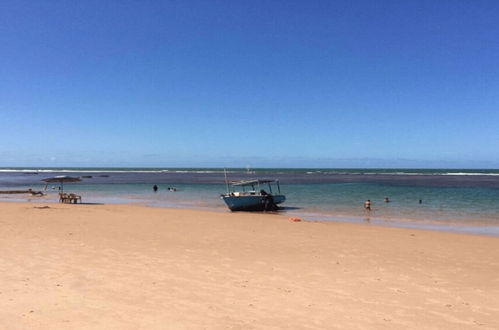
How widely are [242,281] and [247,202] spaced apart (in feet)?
73.4

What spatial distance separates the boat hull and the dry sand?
14.0 meters

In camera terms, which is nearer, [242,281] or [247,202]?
[242,281]

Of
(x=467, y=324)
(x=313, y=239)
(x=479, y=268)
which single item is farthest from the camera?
(x=313, y=239)

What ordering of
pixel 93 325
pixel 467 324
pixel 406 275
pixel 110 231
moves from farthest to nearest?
pixel 110 231, pixel 406 275, pixel 467 324, pixel 93 325

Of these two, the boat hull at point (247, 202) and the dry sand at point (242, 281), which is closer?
the dry sand at point (242, 281)

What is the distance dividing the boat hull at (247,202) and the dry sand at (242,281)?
46.1 ft

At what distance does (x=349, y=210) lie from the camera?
31906 mm

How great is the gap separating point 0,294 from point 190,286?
404 centimetres

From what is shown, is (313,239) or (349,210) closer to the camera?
(313,239)

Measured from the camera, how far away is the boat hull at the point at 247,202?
32.0 m

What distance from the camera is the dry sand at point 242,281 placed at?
7.38m

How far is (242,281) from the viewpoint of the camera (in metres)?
9.93

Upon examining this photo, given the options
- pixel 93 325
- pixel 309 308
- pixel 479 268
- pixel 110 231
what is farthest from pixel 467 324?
pixel 110 231

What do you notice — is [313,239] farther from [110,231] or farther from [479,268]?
[110,231]
